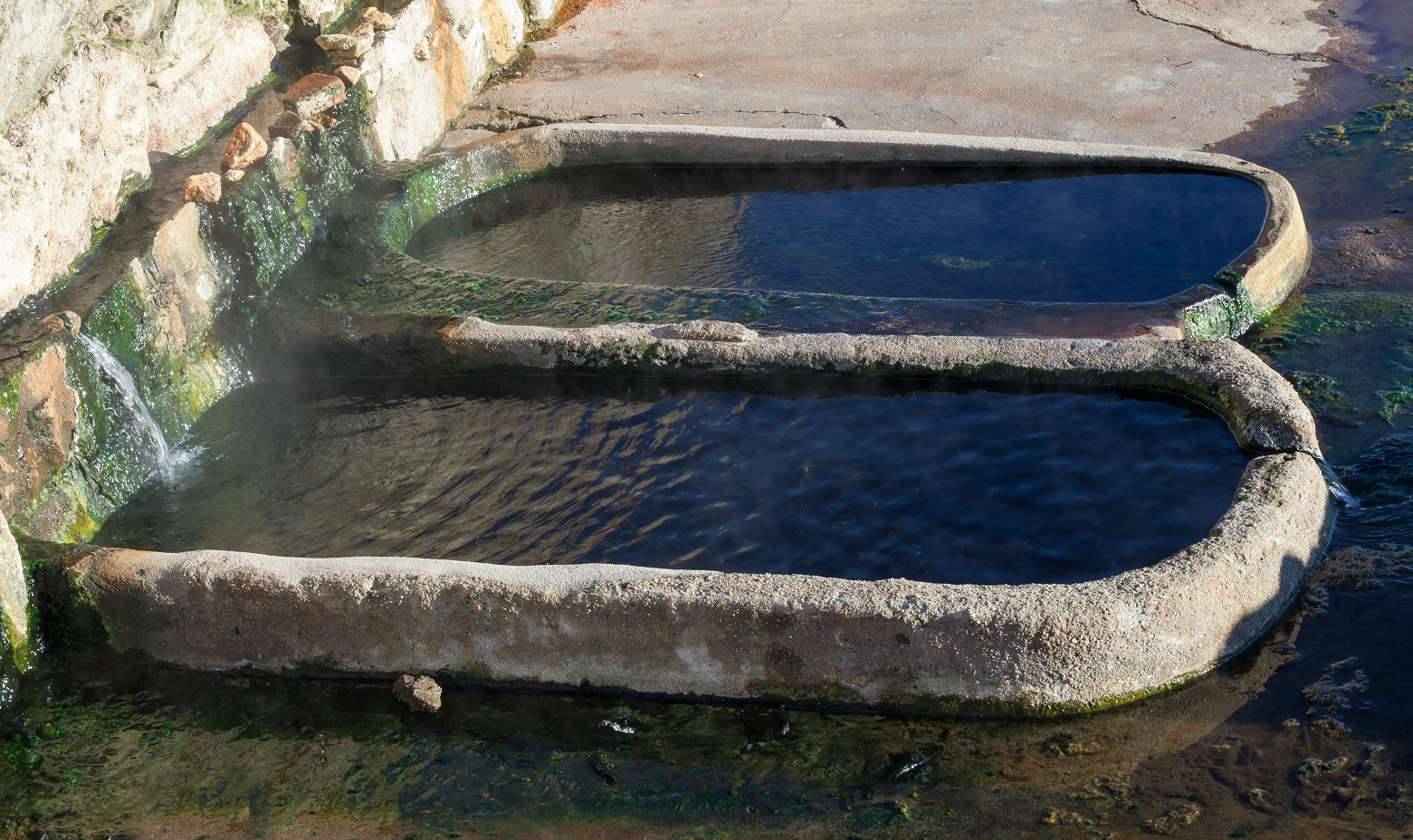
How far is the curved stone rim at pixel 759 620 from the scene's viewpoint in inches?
133

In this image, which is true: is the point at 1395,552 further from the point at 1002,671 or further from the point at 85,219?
the point at 85,219

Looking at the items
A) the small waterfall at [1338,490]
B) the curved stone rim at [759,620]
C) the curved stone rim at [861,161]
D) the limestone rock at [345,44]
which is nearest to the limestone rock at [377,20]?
the limestone rock at [345,44]

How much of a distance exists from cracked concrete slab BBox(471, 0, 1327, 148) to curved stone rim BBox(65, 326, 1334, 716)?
445 centimetres

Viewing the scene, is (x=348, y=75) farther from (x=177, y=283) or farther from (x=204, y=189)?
(x=177, y=283)

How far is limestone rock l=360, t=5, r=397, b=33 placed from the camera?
785 cm

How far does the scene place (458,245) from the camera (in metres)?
7.36

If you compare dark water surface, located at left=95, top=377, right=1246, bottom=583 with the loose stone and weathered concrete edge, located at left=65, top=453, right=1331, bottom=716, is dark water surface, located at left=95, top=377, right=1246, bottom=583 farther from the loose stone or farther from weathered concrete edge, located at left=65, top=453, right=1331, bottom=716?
the loose stone

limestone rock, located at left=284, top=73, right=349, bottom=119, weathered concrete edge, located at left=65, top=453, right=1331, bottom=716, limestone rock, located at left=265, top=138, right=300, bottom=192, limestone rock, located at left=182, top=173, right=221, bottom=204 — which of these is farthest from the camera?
limestone rock, located at left=284, top=73, right=349, bottom=119

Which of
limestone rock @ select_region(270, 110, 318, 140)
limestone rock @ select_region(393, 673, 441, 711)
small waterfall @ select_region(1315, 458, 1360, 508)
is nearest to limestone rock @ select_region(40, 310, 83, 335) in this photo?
limestone rock @ select_region(270, 110, 318, 140)

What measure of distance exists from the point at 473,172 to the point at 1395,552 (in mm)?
6043

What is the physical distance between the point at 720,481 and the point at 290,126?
4050 mm

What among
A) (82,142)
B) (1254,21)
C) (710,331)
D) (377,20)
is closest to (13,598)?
(82,142)

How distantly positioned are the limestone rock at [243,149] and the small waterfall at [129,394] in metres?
1.71

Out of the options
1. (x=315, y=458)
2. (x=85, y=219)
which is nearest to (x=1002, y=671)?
(x=315, y=458)
